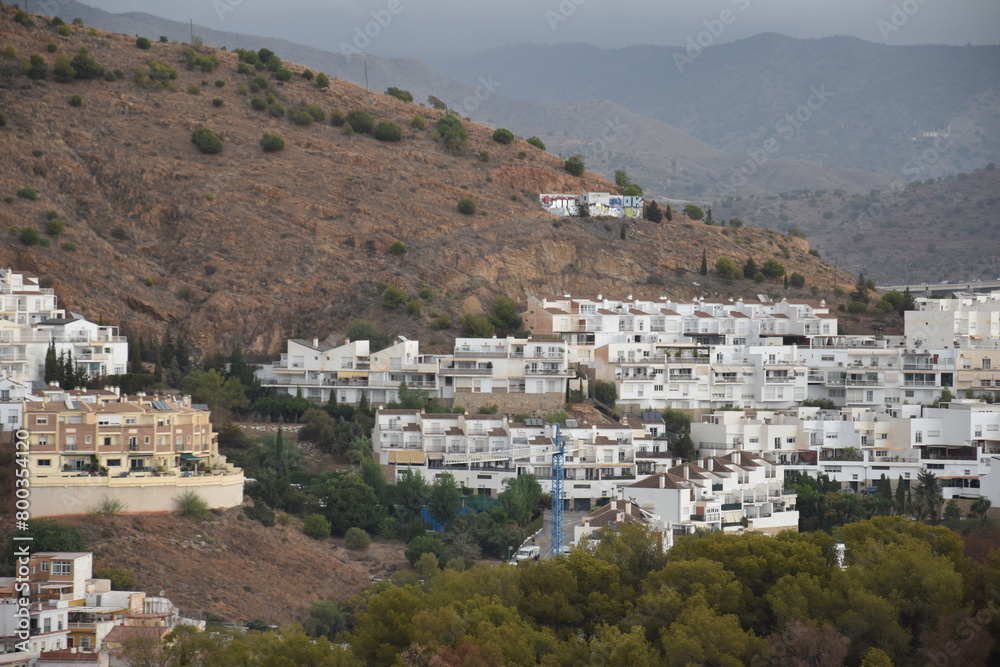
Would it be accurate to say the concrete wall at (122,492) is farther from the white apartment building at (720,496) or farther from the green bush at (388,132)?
the green bush at (388,132)

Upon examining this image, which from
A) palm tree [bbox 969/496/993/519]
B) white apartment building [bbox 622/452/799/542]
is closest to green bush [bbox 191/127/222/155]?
white apartment building [bbox 622/452/799/542]

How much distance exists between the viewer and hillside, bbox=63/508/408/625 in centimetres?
4941

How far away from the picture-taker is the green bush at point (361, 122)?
97.2m

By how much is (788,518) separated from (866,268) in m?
97.9

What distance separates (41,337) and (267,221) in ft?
68.8

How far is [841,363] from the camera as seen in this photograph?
76.0 meters

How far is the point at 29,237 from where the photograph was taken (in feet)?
256

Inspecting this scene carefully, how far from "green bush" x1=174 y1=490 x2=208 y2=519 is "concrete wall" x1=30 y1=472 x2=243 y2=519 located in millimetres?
129

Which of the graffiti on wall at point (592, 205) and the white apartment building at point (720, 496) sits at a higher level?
the graffiti on wall at point (592, 205)

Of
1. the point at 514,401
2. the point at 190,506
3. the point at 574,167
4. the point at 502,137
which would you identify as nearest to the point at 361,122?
the point at 502,137

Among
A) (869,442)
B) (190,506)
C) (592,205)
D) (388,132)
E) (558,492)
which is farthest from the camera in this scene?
(388,132)

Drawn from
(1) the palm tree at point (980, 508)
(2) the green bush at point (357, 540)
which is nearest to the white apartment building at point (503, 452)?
(2) the green bush at point (357, 540)

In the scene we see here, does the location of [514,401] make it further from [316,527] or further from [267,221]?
[267,221]

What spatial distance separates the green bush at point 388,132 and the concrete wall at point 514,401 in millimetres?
29713
